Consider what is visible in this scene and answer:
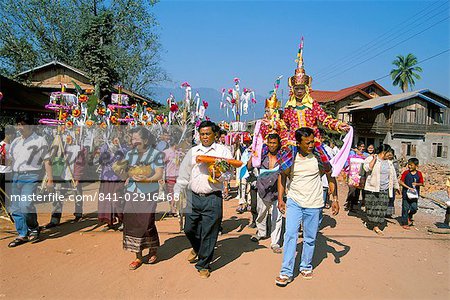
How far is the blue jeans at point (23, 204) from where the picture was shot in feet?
16.4

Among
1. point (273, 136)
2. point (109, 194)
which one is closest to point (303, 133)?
point (273, 136)

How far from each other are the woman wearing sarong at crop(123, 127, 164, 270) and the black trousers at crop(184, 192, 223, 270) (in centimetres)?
51

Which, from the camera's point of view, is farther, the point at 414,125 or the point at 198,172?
the point at 414,125

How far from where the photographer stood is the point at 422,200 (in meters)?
10.7

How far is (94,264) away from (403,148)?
29.0 metres

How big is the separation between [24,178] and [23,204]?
398mm

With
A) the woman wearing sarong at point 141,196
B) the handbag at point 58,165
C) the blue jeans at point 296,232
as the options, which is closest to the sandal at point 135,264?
the woman wearing sarong at point 141,196

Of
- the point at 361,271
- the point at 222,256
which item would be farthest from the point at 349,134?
the point at 222,256

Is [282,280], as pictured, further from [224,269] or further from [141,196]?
[141,196]

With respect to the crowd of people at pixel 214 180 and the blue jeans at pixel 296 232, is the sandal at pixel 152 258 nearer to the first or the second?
the crowd of people at pixel 214 180

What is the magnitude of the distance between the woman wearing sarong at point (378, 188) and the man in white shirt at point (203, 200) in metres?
3.52

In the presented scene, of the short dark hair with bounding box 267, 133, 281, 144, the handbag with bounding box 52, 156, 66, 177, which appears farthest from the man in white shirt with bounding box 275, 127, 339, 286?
the handbag with bounding box 52, 156, 66, 177

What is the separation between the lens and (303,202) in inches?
155

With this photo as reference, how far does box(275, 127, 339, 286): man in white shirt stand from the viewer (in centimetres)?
393
